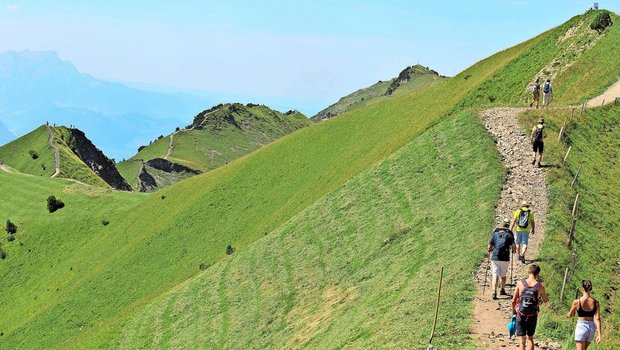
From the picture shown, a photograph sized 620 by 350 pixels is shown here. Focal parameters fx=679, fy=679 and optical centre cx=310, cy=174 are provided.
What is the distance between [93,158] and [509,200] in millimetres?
156994

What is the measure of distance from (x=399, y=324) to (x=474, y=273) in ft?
15.2

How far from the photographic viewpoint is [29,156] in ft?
518

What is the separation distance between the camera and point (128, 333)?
2063 inches

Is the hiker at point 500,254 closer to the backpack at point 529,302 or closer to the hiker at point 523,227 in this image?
the hiker at point 523,227

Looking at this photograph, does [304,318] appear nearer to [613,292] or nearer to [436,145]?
[613,292]

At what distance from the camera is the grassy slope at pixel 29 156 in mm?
146625

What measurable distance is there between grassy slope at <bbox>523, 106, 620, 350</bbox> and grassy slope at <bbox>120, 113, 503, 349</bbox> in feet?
10.7

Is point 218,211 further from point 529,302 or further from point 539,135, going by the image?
point 529,302

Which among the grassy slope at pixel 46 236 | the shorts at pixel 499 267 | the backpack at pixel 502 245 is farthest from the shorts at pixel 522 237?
the grassy slope at pixel 46 236

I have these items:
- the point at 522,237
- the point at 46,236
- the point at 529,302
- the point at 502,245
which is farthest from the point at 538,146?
the point at 46,236

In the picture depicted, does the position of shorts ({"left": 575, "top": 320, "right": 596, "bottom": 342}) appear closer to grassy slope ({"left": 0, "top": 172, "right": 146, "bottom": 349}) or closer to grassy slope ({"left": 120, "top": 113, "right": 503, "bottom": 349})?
grassy slope ({"left": 120, "top": 113, "right": 503, "bottom": 349})

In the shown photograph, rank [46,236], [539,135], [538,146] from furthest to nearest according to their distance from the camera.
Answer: [46,236] → [538,146] → [539,135]

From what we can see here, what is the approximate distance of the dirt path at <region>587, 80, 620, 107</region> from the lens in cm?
6214

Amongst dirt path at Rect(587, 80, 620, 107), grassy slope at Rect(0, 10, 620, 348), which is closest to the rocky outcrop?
grassy slope at Rect(0, 10, 620, 348)
